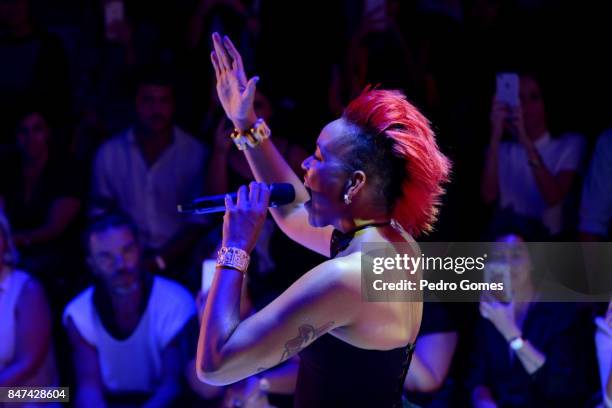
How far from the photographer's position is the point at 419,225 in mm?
1955

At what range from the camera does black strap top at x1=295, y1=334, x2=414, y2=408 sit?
1870 millimetres

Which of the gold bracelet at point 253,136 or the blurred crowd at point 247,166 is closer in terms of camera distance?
the gold bracelet at point 253,136

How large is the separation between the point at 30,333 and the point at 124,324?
0.40m

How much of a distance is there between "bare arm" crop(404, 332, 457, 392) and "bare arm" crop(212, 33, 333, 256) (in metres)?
1.23

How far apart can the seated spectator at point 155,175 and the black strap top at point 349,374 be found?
6.75 ft

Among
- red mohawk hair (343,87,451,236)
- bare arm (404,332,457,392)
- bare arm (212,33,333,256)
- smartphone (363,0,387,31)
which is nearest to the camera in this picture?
red mohawk hair (343,87,451,236)

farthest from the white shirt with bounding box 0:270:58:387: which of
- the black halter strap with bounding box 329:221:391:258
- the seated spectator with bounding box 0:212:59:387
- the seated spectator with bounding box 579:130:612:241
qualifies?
the seated spectator with bounding box 579:130:612:241

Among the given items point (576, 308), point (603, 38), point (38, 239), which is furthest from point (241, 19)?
point (576, 308)

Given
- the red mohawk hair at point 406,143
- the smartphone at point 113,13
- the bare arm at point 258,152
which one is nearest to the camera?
the red mohawk hair at point 406,143

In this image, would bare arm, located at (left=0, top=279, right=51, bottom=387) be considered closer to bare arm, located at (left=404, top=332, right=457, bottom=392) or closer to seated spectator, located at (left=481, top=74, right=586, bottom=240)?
bare arm, located at (left=404, top=332, right=457, bottom=392)

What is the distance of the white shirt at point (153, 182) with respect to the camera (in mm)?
3934

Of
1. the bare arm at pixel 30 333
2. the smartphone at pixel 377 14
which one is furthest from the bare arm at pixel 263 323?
the smartphone at pixel 377 14

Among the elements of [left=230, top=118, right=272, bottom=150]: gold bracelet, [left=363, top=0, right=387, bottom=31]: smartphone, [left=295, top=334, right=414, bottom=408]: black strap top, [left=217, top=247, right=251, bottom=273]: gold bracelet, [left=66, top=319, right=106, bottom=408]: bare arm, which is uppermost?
[left=363, top=0, right=387, bottom=31]: smartphone

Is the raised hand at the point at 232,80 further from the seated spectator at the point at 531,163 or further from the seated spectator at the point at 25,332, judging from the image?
the seated spectator at the point at 531,163
